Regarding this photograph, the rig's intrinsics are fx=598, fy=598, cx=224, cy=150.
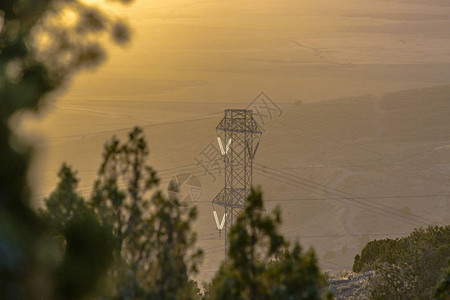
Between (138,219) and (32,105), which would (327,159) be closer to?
(138,219)

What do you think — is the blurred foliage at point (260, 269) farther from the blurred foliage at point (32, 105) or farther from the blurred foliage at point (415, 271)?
the blurred foliage at point (415, 271)

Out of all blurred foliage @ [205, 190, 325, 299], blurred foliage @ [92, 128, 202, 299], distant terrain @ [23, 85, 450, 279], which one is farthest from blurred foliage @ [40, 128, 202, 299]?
distant terrain @ [23, 85, 450, 279]

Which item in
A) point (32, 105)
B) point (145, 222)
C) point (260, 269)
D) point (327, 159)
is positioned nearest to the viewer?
point (32, 105)

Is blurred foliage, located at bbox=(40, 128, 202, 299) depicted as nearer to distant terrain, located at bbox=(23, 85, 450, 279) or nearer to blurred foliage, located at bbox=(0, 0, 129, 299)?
blurred foliage, located at bbox=(0, 0, 129, 299)

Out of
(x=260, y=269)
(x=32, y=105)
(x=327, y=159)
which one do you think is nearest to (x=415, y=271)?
(x=260, y=269)

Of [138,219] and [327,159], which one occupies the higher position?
[327,159]

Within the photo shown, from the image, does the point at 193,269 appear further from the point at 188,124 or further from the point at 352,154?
the point at 188,124

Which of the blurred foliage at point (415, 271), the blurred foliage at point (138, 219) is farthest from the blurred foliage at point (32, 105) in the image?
the blurred foliage at point (415, 271)
